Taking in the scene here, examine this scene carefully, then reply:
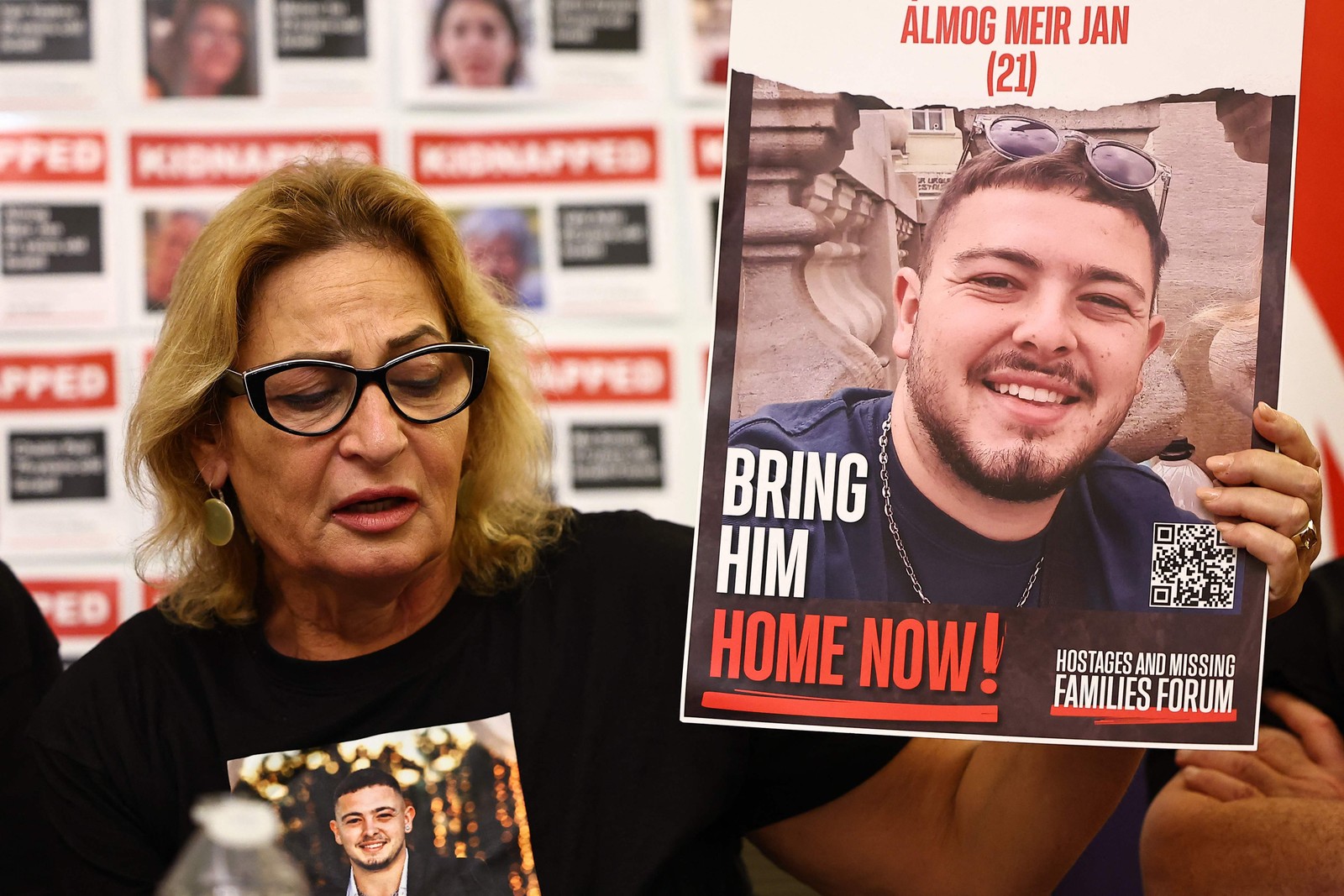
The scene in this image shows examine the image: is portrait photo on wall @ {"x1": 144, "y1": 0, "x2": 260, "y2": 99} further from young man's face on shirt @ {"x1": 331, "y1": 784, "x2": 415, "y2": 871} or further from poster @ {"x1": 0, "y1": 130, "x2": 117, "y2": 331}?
young man's face on shirt @ {"x1": 331, "y1": 784, "x2": 415, "y2": 871}

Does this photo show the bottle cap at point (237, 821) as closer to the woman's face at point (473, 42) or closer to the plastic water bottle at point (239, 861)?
the plastic water bottle at point (239, 861)

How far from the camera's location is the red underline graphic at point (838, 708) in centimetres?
95

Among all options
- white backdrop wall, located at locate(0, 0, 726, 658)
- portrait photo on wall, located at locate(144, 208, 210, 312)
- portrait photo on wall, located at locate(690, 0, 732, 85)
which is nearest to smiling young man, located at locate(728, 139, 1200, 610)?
white backdrop wall, located at locate(0, 0, 726, 658)

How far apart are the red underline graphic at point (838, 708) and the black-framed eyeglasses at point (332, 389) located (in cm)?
43

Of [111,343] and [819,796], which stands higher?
[111,343]

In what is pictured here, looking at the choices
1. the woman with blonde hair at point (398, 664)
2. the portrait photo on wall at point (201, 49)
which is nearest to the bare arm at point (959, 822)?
the woman with blonde hair at point (398, 664)

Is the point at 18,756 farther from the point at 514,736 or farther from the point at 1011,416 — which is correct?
the point at 1011,416

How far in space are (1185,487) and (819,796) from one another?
1.71ft

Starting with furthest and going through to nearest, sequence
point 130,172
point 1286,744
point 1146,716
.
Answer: point 130,172
point 1286,744
point 1146,716

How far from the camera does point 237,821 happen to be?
975 mm

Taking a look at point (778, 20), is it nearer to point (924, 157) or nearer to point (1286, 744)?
point (924, 157)

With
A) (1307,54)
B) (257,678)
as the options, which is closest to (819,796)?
(257,678)

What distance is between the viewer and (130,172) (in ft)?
7.38

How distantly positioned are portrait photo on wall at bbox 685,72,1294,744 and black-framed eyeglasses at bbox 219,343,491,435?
0.35 m
